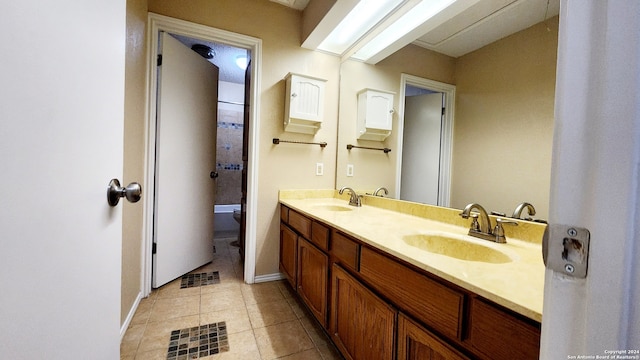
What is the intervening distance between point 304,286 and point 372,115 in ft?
4.60

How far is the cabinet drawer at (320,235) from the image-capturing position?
54.9 inches

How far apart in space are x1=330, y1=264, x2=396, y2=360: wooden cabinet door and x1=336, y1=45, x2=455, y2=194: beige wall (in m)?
0.90

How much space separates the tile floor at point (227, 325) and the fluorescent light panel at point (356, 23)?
2.18 metres

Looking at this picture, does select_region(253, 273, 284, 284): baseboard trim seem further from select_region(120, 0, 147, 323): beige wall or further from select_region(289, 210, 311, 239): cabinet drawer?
select_region(120, 0, 147, 323): beige wall

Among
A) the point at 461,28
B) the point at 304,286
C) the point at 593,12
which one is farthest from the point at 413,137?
the point at 593,12

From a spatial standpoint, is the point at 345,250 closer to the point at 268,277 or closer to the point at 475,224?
the point at 475,224

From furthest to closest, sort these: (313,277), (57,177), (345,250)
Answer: (313,277)
(345,250)
(57,177)

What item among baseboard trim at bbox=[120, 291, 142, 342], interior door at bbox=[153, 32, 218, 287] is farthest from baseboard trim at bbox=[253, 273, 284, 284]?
baseboard trim at bbox=[120, 291, 142, 342]

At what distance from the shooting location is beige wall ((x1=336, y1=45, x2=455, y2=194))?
59.5 inches

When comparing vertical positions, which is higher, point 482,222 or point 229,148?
point 229,148

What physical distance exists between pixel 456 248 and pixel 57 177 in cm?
129

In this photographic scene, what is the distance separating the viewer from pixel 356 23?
1.98 metres

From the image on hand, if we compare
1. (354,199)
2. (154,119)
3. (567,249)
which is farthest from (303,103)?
(567,249)

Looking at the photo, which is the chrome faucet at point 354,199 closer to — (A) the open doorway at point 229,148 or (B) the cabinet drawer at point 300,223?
(B) the cabinet drawer at point 300,223
